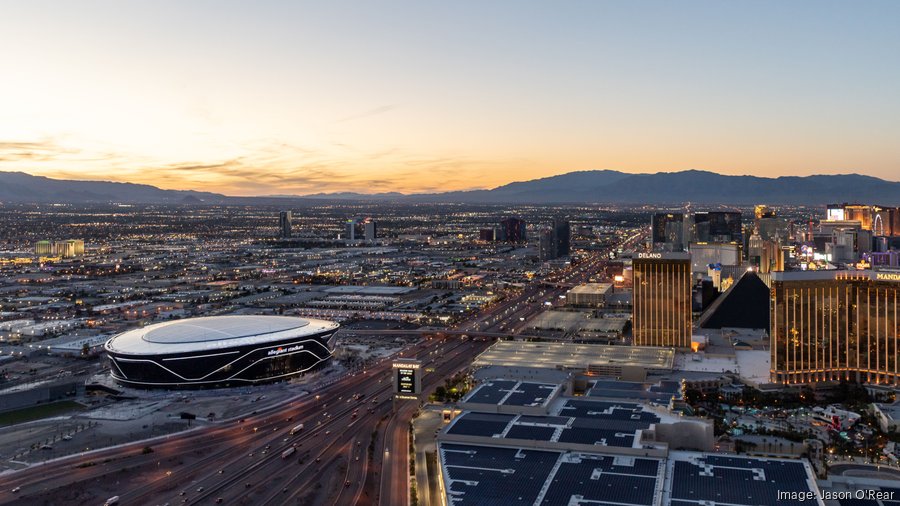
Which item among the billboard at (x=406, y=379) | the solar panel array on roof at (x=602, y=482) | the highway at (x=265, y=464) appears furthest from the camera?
the billboard at (x=406, y=379)

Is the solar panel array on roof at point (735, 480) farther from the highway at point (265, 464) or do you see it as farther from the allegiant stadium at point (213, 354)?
the allegiant stadium at point (213, 354)

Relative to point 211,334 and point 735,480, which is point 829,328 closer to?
point 735,480

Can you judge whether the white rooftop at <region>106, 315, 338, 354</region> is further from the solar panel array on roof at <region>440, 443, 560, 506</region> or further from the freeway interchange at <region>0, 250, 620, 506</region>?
the solar panel array on roof at <region>440, 443, 560, 506</region>

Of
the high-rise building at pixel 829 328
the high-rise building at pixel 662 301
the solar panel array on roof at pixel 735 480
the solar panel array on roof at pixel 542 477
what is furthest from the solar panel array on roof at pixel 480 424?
the high-rise building at pixel 662 301

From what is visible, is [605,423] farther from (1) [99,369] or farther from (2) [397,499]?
(1) [99,369]

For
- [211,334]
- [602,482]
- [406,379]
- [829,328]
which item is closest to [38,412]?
[211,334]

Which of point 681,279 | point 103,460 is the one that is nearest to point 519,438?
point 103,460

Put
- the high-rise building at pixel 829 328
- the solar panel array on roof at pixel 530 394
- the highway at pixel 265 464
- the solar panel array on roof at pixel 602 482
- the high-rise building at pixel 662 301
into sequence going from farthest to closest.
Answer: the high-rise building at pixel 662 301 < the high-rise building at pixel 829 328 < the solar panel array on roof at pixel 530 394 < the highway at pixel 265 464 < the solar panel array on roof at pixel 602 482
